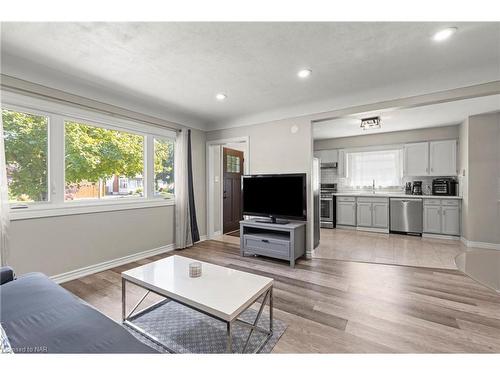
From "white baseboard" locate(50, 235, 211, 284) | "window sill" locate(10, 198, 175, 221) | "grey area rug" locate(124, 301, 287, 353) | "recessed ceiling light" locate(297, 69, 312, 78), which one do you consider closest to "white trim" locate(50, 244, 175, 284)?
"white baseboard" locate(50, 235, 211, 284)

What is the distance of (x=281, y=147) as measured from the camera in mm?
3934

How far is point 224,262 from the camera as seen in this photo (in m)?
3.45

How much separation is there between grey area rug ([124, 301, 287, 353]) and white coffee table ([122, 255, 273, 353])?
41mm

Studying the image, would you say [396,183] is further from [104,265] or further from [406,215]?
[104,265]

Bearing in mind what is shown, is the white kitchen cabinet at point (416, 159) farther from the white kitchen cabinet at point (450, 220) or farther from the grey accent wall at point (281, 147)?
the grey accent wall at point (281, 147)

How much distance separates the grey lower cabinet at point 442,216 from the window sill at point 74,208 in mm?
5361

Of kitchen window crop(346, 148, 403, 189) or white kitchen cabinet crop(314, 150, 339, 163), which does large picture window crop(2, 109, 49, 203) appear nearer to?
white kitchen cabinet crop(314, 150, 339, 163)

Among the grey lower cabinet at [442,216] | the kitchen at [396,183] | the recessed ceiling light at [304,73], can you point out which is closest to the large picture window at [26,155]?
the recessed ceiling light at [304,73]

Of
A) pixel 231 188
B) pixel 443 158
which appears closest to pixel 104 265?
pixel 231 188

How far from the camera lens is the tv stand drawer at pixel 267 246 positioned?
10.8 feet

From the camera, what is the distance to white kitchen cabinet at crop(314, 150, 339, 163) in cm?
624

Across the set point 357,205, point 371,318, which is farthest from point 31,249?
point 357,205

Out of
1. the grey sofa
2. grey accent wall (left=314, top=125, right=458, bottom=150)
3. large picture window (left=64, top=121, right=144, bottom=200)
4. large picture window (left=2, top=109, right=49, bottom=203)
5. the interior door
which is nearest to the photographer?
the grey sofa

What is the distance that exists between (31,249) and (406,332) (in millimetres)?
3667
